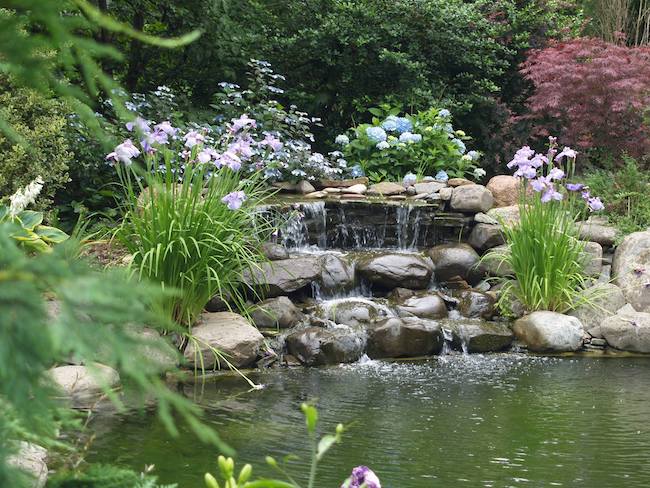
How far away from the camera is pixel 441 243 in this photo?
805 centimetres

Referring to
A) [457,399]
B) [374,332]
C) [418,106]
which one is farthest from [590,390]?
[418,106]

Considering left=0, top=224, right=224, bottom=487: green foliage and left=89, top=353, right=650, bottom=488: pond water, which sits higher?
left=0, top=224, right=224, bottom=487: green foliage

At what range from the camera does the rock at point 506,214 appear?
7609 mm

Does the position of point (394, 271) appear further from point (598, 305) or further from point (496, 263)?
point (598, 305)

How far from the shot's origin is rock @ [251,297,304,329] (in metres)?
6.11

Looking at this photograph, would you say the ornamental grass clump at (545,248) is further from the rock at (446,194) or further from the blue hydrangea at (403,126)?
the blue hydrangea at (403,126)

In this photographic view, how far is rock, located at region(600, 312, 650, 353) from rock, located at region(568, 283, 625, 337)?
119 millimetres

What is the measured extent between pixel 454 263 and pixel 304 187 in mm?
1964

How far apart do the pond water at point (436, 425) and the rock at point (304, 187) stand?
3085mm

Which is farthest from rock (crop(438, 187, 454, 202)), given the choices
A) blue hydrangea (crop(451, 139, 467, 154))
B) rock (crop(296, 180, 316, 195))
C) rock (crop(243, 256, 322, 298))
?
rock (crop(243, 256, 322, 298))

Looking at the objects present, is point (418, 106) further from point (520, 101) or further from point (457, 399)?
point (457, 399)

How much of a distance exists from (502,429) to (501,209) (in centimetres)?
399

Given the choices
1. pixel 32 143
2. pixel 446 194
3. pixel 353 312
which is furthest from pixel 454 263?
pixel 32 143

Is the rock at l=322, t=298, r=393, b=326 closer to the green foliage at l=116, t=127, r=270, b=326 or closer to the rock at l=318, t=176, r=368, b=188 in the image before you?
the green foliage at l=116, t=127, r=270, b=326
